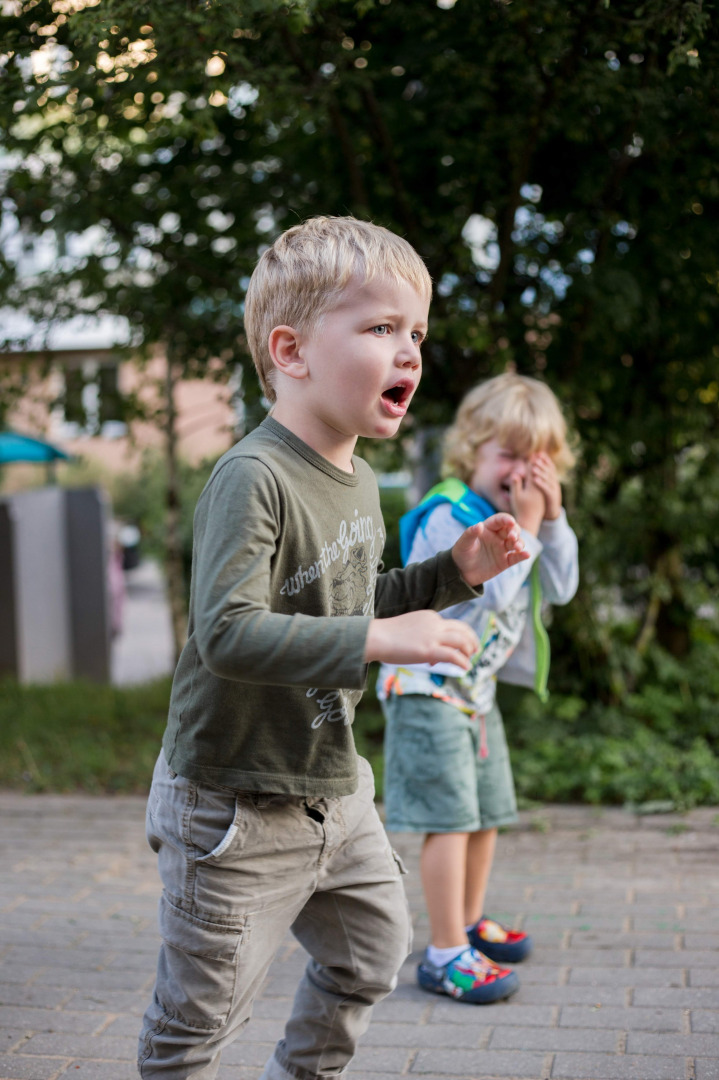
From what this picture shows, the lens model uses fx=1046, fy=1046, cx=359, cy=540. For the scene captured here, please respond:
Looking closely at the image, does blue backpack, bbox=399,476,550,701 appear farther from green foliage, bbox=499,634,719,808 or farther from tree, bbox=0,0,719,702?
green foliage, bbox=499,634,719,808

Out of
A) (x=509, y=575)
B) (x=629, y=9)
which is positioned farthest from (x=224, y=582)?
(x=629, y=9)

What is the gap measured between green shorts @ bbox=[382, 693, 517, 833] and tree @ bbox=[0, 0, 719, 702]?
6.81ft

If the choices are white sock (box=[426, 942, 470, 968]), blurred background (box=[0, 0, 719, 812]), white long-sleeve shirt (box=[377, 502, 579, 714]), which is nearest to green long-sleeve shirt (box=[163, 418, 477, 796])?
white long-sleeve shirt (box=[377, 502, 579, 714])

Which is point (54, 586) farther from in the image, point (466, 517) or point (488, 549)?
point (488, 549)

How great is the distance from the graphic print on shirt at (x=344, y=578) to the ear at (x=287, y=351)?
0.28 m

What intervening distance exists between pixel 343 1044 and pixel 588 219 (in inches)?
157

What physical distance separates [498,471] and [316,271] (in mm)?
1376

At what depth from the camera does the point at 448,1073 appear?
2521 mm

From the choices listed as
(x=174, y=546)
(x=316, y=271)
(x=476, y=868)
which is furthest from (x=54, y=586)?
(x=316, y=271)

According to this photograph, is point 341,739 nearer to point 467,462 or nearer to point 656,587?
point 467,462

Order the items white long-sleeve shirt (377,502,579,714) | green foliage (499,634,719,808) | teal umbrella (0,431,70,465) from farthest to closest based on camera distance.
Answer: teal umbrella (0,431,70,465), green foliage (499,634,719,808), white long-sleeve shirt (377,502,579,714)

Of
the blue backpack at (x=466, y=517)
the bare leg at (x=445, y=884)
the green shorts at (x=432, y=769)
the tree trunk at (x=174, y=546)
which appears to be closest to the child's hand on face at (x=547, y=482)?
the blue backpack at (x=466, y=517)

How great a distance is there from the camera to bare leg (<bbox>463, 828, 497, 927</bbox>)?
10.3 feet

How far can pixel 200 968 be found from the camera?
71.9 inches
